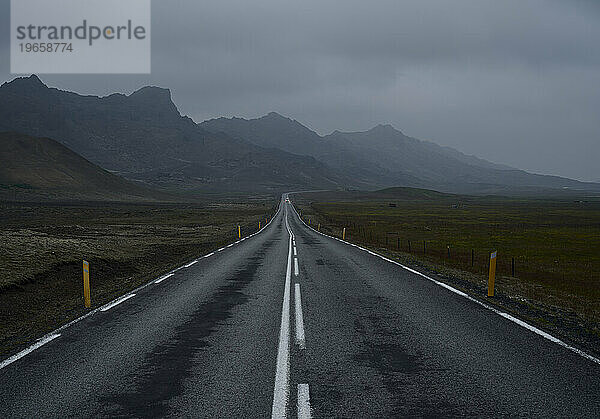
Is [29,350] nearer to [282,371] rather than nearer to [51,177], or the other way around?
[282,371]

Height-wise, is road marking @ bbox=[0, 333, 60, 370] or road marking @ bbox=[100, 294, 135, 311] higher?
road marking @ bbox=[0, 333, 60, 370]

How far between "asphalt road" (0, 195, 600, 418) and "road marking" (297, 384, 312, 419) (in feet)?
0.09

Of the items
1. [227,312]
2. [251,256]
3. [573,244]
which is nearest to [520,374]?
[227,312]

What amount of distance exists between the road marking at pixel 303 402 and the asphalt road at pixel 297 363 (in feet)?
0.09

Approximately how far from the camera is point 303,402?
212 inches

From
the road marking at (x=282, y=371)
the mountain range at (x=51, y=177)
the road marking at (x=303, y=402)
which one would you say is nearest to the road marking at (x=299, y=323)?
the road marking at (x=282, y=371)

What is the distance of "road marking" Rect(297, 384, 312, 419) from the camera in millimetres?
5094

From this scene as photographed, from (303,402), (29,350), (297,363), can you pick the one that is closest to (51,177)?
(29,350)

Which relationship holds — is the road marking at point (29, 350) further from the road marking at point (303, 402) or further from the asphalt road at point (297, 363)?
the road marking at point (303, 402)

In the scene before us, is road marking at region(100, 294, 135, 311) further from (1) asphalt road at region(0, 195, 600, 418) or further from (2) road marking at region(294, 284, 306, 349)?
(2) road marking at region(294, 284, 306, 349)

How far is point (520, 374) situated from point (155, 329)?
647cm

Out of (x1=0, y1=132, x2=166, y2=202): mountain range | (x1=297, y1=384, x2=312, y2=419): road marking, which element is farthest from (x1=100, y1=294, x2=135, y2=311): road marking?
(x1=0, y1=132, x2=166, y2=202): mountain range

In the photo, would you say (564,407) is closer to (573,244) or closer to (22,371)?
(22,371)

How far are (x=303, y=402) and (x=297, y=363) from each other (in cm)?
136
